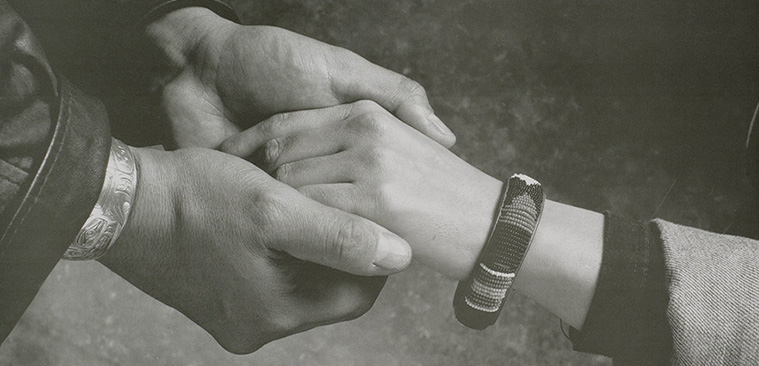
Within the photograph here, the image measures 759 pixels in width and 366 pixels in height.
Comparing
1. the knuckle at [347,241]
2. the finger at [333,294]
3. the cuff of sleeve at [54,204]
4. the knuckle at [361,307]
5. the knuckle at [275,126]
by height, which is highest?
the cuff of sleeve at [54,204]

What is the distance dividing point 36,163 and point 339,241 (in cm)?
34

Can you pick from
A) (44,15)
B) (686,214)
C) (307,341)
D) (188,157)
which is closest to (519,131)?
(686,214)

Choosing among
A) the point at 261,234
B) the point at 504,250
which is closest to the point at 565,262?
the point at 504,250

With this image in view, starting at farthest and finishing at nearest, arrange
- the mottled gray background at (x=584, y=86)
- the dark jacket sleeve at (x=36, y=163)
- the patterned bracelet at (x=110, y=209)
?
the mottled gray background at (x=584, y=86), the patterned bracelet at (x=110, y=209), the dark jacket sleeve at (x=36, y=163)

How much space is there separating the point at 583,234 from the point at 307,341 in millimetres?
609

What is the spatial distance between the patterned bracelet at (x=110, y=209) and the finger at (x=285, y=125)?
240 millimetres

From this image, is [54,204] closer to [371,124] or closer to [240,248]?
[240,248]

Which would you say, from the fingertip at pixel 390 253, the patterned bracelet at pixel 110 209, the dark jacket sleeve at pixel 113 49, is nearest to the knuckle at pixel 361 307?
the fingertip at pixel 390 253

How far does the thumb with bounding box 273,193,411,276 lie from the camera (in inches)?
31.2

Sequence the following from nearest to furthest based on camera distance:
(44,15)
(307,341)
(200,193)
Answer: (200,193) < (44,15) < (307,341)

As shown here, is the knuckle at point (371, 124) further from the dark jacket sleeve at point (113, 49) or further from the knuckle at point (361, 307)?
the dark jacket sleeve at point (113, 49)

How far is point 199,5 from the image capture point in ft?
3.62

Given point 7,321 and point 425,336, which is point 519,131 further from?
point 7,321

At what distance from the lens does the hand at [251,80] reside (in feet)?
3.35
